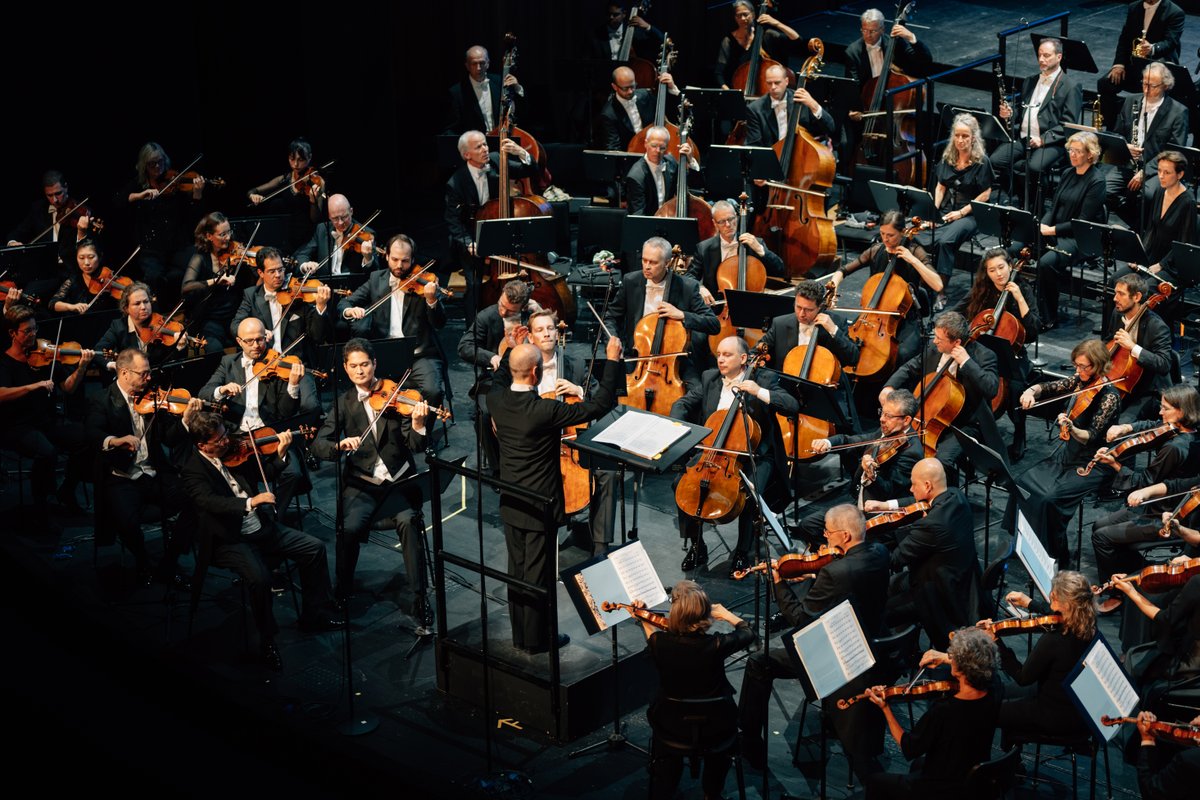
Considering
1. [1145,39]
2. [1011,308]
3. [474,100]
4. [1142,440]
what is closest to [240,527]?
[1142,440]

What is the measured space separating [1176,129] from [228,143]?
6.89 meters

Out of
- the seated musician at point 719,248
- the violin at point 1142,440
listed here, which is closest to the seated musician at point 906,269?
the seated musician at point 719,248

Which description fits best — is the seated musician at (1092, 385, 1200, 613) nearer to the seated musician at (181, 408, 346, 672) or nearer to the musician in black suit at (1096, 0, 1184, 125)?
the seated musician at (181, 408, 346, 672)

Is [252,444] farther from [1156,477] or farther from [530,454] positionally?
[1156,477]

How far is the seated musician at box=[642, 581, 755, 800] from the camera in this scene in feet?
17.9

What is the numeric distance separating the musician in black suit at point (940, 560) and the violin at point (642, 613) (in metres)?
1.34

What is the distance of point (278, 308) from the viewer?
8.86m

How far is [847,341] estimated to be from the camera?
7992 millimetres

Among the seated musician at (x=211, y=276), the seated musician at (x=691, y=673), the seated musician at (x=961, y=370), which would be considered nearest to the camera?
the seated musician at (x=691, y=673)

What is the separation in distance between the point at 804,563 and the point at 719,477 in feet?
4.05

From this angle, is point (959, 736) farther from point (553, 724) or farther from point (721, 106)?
point (721, 106)

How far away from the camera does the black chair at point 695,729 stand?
550 centimetres

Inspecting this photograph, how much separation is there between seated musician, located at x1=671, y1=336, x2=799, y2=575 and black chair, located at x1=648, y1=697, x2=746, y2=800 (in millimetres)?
1861

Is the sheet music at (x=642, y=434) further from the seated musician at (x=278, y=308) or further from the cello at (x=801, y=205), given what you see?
the cello at (x=801, y=205)
